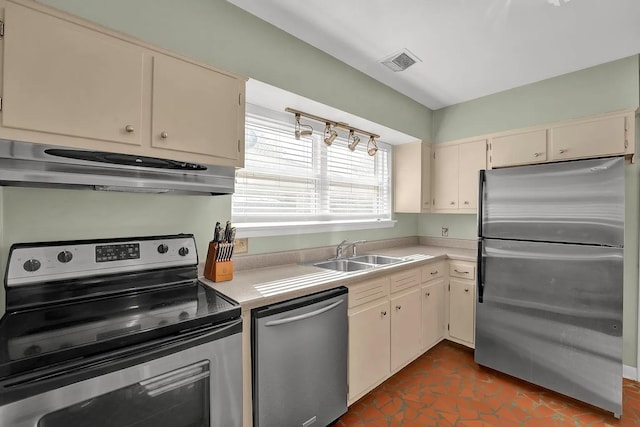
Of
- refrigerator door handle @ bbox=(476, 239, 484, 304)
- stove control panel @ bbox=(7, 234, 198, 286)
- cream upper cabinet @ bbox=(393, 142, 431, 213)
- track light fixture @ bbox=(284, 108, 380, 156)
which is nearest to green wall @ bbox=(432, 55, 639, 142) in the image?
cream upper cabinet @ bbox=(393, 142, 431, 213)

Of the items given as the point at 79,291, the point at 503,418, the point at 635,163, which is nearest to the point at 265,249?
the point at 79,291

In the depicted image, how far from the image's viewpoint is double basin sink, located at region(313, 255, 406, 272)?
8.35 feet

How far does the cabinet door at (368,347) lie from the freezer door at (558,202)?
122 cm

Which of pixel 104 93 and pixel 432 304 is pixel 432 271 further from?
pixel 104 93

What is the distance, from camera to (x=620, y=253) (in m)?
1.92

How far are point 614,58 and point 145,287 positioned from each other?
3919 mm

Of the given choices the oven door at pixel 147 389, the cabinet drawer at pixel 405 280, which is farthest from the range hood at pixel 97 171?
the cabinet drawer at pixel 405 280

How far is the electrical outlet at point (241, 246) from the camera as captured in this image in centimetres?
207

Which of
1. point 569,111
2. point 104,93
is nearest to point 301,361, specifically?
point 104,93

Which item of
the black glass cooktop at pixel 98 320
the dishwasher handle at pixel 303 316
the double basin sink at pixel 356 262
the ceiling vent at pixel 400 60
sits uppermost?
the ceiling vent at pixel 400 60

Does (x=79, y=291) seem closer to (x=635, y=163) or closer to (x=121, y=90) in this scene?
(x=121, y=90)

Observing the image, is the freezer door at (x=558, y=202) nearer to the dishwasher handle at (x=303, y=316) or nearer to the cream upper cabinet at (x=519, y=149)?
the cream upper cabinet at (x=519, y=149)

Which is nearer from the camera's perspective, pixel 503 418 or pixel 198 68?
pixel 198 68

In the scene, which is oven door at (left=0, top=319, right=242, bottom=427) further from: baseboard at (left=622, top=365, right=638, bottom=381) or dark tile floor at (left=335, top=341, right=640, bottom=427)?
baseboard at (left=622, top=365, right=638, bottom=381)
